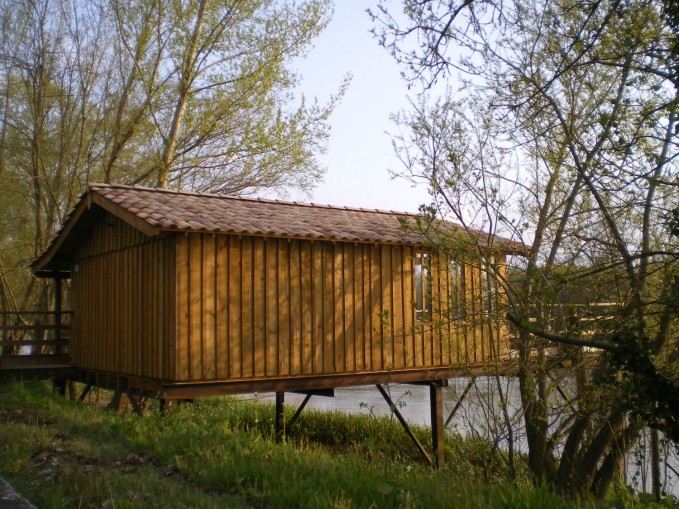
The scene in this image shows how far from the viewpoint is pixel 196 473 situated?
6.37 m

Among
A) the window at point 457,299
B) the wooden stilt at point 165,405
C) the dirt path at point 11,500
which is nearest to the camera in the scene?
the dirt path at point 11,500


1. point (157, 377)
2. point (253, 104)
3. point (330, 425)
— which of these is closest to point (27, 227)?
point (253, 104)

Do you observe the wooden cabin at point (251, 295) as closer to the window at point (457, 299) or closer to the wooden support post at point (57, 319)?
the window at point (457, 299)

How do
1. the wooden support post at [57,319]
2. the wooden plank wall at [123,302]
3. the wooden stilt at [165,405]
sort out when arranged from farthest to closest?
the wooden support post at [57,319] → the wooden plank wall at [123,302] → the wooden stilt at [165,405]

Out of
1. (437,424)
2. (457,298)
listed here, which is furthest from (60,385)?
(457,298)

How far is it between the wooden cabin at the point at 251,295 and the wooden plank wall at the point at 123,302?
0.11ft

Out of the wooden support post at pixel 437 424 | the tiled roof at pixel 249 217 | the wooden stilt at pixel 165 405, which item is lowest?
the wooden support post at pixel 437 424

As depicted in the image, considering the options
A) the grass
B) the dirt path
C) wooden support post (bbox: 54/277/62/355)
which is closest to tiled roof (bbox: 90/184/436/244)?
the grass

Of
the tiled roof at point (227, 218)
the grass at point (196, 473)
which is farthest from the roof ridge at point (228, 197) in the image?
the grass at point (196, 473)

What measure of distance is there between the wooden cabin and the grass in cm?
129

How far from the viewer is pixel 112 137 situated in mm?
20562

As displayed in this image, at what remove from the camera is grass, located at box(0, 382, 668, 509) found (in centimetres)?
534

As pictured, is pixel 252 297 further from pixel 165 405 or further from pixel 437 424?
pixel 437 424

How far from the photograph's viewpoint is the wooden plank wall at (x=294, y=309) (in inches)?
409
